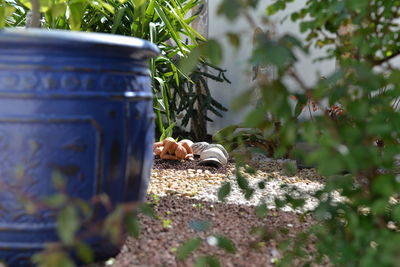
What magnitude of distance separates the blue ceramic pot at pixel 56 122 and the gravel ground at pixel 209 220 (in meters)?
0.32

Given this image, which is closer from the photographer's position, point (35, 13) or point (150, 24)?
point (35, 13)

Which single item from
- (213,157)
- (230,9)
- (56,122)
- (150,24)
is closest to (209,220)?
(56,122)

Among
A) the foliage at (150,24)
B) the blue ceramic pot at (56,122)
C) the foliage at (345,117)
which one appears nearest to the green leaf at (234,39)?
the foliage at (345,117)

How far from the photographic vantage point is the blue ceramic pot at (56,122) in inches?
62.4

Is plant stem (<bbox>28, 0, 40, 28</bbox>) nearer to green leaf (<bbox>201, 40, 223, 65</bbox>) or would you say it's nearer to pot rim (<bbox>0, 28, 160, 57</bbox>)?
pot rim (<bbox>0, 28, 160, 57</bbox>)

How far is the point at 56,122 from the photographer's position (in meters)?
1.59

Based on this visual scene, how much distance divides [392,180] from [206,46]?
0.57 metres

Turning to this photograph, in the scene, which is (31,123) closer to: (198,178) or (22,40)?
(22,40)

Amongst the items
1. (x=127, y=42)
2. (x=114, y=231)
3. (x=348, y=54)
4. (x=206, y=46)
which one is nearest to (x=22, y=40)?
(x=127, y=42)

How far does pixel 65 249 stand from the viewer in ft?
5.57

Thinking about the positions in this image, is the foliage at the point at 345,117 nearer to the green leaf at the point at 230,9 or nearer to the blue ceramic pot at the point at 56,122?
the green leaf at the point at 230,9

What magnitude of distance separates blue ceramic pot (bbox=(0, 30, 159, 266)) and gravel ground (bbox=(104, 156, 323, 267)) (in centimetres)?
32

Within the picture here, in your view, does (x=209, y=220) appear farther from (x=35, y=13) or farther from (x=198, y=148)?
(x=198, y=148)

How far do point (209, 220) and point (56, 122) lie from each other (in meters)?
1.00
